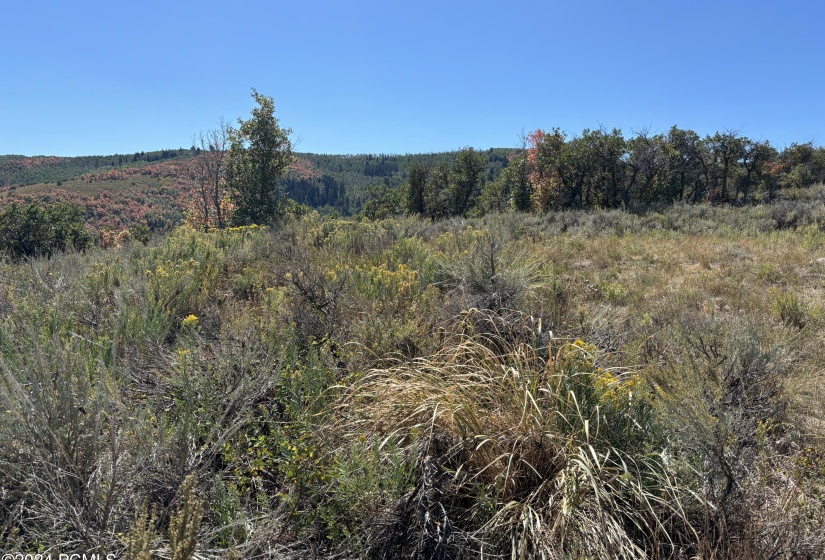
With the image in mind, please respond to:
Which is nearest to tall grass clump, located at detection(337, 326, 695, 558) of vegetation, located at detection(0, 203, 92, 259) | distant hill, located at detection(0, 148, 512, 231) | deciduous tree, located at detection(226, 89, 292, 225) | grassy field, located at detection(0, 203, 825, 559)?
grassy field, located at detection(0, 203, 825, 559)

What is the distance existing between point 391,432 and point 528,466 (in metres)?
0.77

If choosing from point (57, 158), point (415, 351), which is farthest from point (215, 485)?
point (57, 158)

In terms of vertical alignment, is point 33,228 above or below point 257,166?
below

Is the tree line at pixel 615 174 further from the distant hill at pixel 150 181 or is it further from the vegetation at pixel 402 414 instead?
the vegetation at pixel 402 414

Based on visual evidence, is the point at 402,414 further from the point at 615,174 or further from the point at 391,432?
the point at 615,174

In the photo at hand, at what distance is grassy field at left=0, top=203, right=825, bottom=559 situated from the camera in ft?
5.95

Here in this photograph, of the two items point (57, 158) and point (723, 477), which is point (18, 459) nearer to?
point (723, 477)

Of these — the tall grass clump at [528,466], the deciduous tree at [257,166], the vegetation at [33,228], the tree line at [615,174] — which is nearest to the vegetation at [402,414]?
the tall grass clump at [528,466]

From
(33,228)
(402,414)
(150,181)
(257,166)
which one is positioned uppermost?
(150,181)

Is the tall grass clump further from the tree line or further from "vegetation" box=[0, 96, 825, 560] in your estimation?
the tree line

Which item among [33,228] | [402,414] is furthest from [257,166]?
[33,228]

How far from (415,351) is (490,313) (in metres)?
0.94

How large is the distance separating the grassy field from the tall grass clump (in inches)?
0.6

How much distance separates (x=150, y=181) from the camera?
86.8 metres
